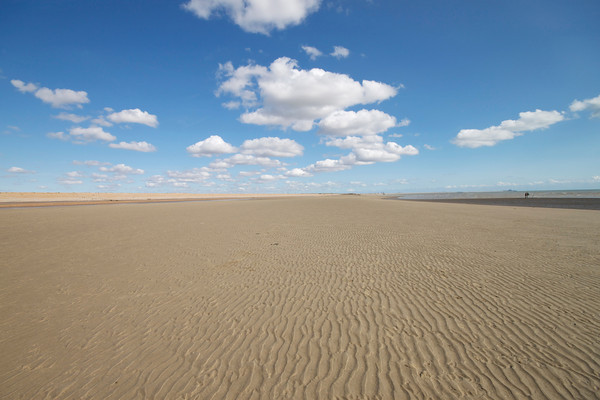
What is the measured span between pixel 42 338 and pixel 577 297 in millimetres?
11615

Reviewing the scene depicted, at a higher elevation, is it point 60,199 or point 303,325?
point 60,199

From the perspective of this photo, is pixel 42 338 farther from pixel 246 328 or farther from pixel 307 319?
pixel 307 319

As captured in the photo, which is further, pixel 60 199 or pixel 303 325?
pixel 60 199

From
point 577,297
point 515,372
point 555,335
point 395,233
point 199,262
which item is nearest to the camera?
point 515,372

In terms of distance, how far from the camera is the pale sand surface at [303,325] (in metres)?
3.53

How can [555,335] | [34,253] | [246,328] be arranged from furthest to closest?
1. [34,253]
2. [246,328]
3. [555,335]

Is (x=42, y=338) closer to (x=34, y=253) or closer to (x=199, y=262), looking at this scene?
(x=199, y=262)

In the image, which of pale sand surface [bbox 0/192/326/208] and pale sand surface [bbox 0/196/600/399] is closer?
pale sand surface [bbox 0/196/600/399]

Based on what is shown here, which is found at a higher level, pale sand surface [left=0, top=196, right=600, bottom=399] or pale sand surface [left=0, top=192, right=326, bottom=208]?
pale sand surface [left=0, top=192, right=326, bottom=208]

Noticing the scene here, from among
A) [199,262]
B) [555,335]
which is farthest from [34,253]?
[555,335]

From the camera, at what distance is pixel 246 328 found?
16.1ft

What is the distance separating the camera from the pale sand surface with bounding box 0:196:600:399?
353 cm

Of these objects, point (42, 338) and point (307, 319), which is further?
point (307, 319)

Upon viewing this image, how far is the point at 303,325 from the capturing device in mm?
4945
